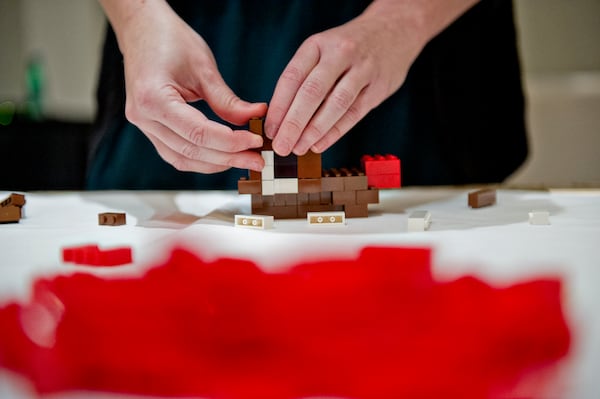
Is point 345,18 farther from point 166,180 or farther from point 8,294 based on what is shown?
point 8,294

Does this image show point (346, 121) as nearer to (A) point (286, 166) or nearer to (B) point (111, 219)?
(A) point (286, 166)

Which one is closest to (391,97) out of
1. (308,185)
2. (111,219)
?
(308,185)

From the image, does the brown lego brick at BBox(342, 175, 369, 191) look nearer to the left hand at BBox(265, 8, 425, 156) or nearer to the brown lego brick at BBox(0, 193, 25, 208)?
the left hand at BBox(265, 8, 425, 156)

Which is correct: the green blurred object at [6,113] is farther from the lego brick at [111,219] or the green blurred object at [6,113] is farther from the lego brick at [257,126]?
the lego brick at [257,126]

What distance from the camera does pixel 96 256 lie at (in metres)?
0.72

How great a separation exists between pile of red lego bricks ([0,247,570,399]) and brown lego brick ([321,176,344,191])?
376mm

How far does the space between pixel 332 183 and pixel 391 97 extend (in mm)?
481

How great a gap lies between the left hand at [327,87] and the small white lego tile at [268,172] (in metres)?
0.05

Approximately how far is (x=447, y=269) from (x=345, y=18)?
865 mm

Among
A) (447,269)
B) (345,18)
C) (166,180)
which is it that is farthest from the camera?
(166,180)

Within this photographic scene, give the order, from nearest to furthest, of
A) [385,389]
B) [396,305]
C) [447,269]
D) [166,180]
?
1. [385,389]
2. [396,305]
3. [447,269]
4. [166,180]

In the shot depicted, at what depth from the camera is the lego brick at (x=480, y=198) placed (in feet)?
3.75

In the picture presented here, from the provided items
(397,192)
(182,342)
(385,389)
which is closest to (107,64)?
(397,192)

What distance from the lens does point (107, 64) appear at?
4.82ft
